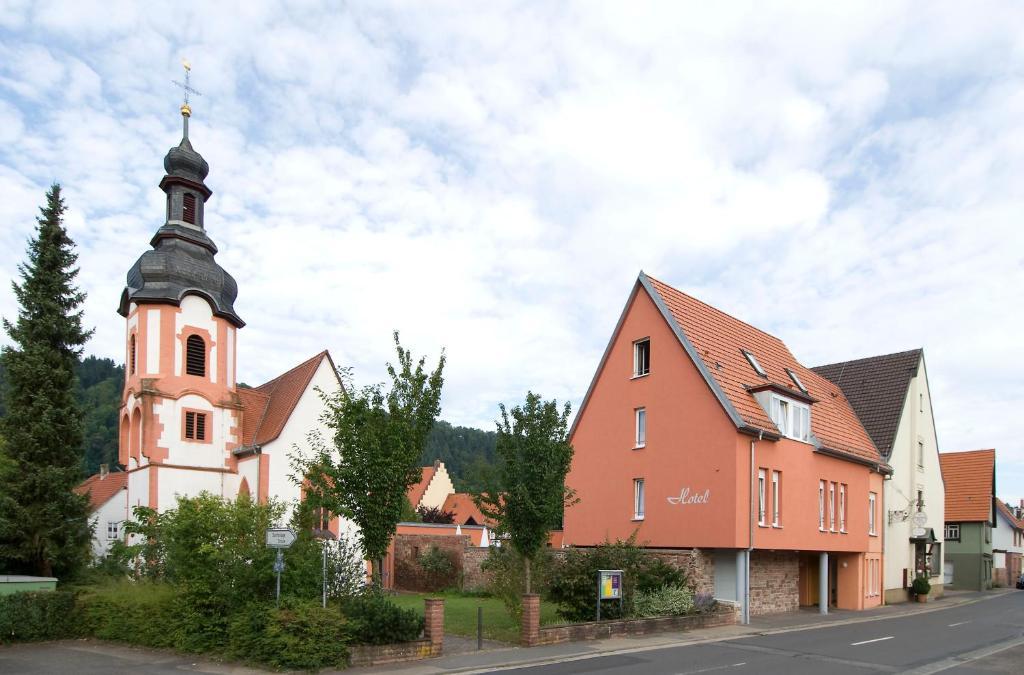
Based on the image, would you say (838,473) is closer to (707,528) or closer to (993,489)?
(707,528)

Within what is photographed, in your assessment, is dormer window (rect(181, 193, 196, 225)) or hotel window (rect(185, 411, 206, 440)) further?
dormer window (rect(181, 193, 196, 225))

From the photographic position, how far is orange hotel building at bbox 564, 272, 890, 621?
2655 centimetres

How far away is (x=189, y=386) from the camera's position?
116 feet

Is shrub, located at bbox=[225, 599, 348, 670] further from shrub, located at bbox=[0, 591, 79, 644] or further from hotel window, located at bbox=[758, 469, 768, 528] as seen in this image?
hotel window, located at bbox=[758, 469, 768, 528]

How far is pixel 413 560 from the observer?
121ft

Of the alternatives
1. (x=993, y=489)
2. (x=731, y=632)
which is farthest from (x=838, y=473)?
(x=993, y=489)

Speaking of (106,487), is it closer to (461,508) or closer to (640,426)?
(640,426)

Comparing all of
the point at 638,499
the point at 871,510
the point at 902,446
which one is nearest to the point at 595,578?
the point at 638,499

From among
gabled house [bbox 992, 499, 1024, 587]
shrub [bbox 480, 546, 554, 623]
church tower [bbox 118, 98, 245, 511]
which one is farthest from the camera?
gabled house [bbox 992, 499, 1024, 587]

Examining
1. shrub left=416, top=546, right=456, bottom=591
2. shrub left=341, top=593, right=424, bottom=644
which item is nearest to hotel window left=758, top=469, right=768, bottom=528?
shrub left=341, top=593, right=424, bottom=644

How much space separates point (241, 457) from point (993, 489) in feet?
164

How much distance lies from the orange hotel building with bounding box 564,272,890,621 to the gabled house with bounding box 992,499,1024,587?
38363mm

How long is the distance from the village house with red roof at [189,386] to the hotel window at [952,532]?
42787 millimetres

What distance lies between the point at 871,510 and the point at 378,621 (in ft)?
86.6
